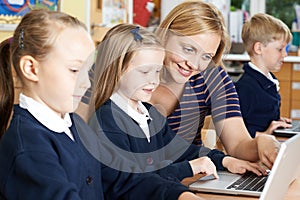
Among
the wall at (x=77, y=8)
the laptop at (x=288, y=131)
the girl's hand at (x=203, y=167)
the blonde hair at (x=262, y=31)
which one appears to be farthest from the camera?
the wall at (x=77, y=8)

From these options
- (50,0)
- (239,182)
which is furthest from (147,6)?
(239,182)

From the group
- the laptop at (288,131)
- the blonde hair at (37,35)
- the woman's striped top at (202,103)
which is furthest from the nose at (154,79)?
the laptop at (288,131)

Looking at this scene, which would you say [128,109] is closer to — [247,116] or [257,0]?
[247,116]

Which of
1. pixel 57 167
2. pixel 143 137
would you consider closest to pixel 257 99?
pixel 143 137

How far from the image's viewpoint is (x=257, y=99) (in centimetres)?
299

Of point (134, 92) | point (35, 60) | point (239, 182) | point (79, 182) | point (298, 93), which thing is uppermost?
point (35, 60)

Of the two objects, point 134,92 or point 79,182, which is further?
point 134,92

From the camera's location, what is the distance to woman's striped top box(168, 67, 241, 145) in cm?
209

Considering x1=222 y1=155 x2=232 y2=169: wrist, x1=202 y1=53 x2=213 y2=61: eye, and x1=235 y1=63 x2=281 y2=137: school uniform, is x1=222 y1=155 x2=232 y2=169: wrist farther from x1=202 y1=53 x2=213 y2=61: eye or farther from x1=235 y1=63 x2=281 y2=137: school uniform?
x1=235 y1=63 x2=281 y2=137: school uniform

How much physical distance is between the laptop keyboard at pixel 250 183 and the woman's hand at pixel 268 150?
0.13 metres

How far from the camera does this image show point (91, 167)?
52.8 inches

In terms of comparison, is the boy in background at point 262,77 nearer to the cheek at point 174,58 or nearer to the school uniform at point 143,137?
the cheek at point 174,58

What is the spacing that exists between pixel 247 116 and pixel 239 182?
1291 mm

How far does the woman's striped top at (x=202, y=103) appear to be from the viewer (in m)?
2.09
